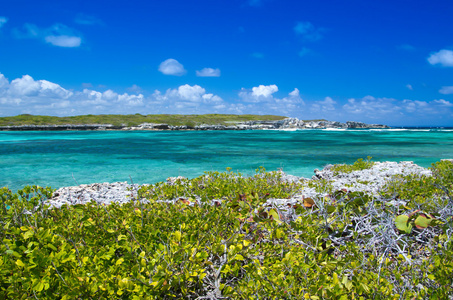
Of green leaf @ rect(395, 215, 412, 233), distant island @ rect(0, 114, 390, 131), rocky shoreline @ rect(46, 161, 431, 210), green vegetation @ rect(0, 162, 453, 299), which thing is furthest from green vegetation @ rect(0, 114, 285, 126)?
green leaf @ rect(395, 215, 412, 233)

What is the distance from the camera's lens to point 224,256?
9.30 feet

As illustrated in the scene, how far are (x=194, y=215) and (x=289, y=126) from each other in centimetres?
12907

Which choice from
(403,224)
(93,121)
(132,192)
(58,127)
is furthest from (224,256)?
(93,121)

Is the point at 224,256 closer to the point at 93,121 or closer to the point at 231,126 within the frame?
the point at 231,126

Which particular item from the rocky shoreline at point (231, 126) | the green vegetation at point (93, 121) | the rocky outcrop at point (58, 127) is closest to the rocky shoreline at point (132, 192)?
the rocky shoreline at point (231, 126)

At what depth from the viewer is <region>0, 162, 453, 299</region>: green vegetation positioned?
2.16 metres

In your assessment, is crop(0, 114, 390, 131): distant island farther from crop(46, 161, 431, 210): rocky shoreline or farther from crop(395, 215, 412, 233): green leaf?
crop(395, 215, 412, 233): green leaf

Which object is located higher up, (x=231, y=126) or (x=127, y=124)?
(x=231, y=126)

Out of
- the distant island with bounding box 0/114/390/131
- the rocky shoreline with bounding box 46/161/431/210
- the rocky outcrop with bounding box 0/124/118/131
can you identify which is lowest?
the rocky shoreline with bounding box 46/161/431/210

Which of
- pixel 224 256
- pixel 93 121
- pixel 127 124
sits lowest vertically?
pixel 224 256

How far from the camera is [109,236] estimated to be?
10.3 ft

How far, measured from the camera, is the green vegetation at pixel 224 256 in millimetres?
2158

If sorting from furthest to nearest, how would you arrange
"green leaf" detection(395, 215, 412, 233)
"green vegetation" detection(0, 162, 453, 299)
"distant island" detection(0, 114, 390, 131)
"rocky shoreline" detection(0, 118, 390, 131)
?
"distant island" detection(0, 114, 390, 131) < "rocky shoreline" detection(0, 118, 390, 131) < "green leaf" detection(395, 215, 412, 233) < "green vegetation" detection(0, 162, 453, 299)

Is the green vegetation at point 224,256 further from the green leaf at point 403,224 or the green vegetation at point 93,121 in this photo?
the green vegetation at point 93,121
